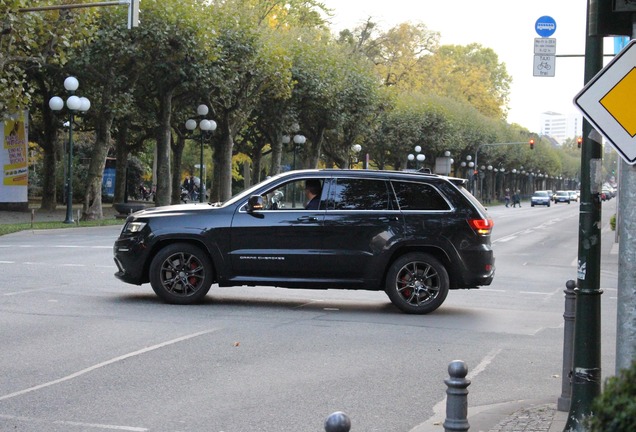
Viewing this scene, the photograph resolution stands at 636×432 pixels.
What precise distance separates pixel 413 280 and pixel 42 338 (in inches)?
192

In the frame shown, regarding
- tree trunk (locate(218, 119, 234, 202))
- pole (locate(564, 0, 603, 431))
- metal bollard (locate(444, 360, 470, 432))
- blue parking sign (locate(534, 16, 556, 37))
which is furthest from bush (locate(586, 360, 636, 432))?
tree trunk (locate(218, 119, 234, 202))

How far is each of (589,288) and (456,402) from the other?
184cm

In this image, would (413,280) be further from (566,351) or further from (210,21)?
(210,21)

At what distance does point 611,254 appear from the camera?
89.2 ft

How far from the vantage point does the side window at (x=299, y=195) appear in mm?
13001

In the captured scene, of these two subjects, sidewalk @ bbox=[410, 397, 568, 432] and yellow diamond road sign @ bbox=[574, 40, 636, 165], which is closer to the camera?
yellow diamond road sign @ bbox=[574, 40, 636, 165]

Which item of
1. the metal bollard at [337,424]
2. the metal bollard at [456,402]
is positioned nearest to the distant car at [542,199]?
the metal bollard at [456,402]

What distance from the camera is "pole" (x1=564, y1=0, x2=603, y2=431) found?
619 cm

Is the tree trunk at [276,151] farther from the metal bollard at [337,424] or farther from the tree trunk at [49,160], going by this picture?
the metal bollard at [337,424]

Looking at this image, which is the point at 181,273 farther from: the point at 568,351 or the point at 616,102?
the point at 616,102

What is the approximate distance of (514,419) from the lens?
704 cm

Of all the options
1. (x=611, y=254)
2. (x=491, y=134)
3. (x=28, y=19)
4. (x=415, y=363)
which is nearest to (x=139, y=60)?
(x=28, y=19)

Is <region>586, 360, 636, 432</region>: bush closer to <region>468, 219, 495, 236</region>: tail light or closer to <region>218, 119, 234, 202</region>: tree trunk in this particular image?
<region>468, 219, 495, 236</region>: tail light

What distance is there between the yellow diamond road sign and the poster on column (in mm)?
35245
